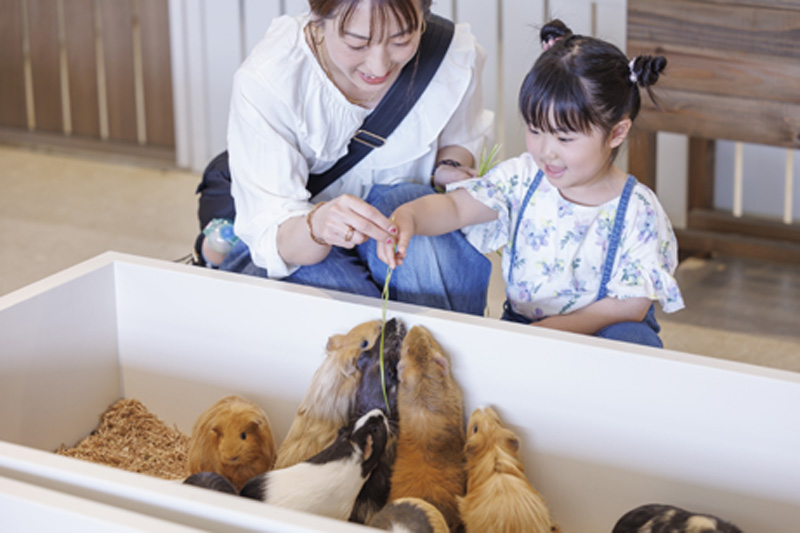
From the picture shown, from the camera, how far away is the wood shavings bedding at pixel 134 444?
1.24 meters

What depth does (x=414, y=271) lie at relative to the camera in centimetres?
137

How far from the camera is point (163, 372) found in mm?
1319

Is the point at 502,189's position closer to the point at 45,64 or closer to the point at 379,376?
the point at 379,376

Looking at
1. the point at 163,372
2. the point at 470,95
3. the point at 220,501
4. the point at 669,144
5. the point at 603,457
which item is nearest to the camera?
the point at 220,501

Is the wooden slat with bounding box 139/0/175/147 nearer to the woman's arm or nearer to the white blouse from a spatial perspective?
the white blouse

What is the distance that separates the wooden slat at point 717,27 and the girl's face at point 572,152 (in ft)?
2.64

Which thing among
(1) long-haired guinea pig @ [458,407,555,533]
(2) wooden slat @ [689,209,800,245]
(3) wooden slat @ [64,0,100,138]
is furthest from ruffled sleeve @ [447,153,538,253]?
(3) wooden slat @ [64,0,100,138]

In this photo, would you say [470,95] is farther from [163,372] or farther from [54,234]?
[54,234]

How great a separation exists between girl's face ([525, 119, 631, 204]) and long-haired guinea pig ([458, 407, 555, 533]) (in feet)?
1.14

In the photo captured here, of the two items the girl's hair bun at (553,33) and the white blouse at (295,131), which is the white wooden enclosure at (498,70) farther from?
the girl's hair bun at (553,33)

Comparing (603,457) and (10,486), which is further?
(603,457)

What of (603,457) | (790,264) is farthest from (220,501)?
(790,264)

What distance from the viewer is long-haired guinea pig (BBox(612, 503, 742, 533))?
950mm

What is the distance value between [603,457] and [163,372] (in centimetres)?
62
